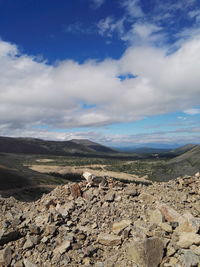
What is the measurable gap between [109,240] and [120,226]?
3.70 feet

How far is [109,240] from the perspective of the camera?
12320mm

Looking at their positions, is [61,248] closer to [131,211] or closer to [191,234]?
[131,211]

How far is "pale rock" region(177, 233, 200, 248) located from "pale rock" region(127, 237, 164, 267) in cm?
88

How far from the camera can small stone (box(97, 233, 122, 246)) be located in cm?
1230

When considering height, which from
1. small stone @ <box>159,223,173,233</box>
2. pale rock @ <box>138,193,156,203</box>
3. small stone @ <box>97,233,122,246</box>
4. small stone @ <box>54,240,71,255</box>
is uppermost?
pale rock @ <box>138,193,156,203</box>

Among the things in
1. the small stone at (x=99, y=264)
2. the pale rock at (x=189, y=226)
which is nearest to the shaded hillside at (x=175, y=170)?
the pale rock at (x=189, y=226)

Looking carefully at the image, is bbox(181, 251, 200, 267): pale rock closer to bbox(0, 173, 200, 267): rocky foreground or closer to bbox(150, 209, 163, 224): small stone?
bbox(0, 173, 200, 267): rocky foreground

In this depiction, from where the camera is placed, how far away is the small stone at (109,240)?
12.3m

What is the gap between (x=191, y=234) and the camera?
11555 millimetres

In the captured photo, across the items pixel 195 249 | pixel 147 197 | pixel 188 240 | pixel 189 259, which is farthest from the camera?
pixel 147 197

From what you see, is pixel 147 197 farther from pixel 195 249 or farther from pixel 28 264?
pixel 28 264

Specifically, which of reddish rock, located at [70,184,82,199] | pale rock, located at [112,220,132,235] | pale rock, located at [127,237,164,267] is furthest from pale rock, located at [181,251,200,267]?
reddish rock, located at [70,184,82,199]

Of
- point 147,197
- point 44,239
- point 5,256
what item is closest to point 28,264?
point 5,256

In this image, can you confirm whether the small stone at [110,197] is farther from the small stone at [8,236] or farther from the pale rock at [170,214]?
the small stone at [8,236]
